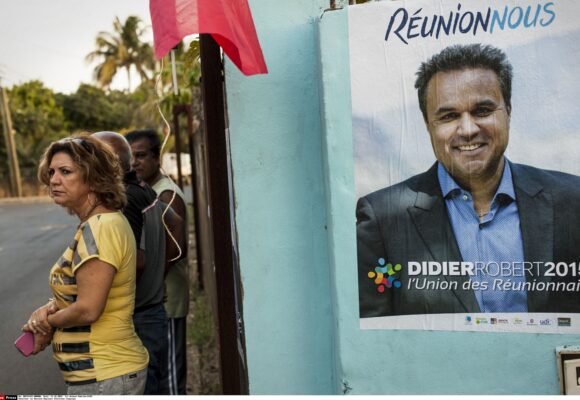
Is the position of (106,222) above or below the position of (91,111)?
below

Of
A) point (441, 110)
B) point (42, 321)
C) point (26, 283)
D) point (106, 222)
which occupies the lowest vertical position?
point (26, 283)

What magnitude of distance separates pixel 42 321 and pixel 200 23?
1397mm

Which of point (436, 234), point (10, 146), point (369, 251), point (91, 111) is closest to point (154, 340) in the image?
point (369, 251)

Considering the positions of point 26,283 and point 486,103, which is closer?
point 486,103

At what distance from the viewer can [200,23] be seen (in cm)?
196

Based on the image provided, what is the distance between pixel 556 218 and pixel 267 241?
123 cm

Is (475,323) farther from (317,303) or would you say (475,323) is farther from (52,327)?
(52,327)

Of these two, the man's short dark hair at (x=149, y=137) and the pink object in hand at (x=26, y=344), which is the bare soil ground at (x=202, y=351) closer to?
the man's short dark hair at (x=149, y=137)

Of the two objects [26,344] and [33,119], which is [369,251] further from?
[33,119]

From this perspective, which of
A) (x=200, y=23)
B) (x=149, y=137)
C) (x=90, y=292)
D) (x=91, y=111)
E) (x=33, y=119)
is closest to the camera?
(x=200, y=23)

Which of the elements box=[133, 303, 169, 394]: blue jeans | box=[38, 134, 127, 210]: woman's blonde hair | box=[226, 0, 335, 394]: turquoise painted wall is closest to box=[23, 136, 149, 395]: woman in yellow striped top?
box=[38, 134, 127, 210]: woman's blonde hair

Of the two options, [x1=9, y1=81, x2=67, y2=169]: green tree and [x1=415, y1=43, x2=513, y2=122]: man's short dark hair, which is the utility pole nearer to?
[x1=9, y1=81, x2=67, y2=169]: green tree

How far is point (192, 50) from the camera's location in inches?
109

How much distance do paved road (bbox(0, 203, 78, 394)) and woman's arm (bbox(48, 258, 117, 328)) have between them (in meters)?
2.53
